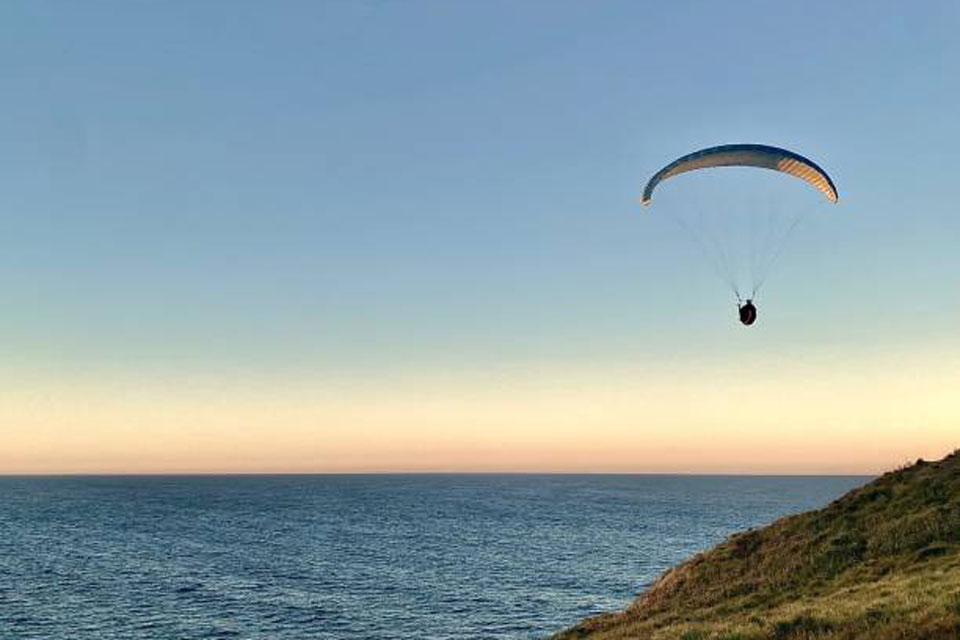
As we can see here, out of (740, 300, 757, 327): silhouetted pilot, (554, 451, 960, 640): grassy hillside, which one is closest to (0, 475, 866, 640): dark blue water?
(554, 451, 960, 640): grassy hillside

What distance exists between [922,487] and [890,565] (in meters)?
11.0

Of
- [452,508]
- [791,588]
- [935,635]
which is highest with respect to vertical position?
[935,635]

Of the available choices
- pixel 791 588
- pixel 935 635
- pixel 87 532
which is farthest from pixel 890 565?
pixel 87 532

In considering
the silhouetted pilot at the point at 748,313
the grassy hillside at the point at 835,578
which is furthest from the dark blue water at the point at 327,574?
the silhouetted pilot at the point at 748,313

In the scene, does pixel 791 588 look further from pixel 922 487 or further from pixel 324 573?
pixel 324 573

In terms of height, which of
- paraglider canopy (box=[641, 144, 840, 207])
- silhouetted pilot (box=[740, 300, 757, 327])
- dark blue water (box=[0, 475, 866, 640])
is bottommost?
dark blue water (box=[0, 475, 866, 640])

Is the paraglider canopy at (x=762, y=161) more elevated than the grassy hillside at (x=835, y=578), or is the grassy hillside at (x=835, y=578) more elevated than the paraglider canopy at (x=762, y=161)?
the paraglider canopy at (x=762, y=161)

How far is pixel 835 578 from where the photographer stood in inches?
1220

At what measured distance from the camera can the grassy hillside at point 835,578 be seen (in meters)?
20.9

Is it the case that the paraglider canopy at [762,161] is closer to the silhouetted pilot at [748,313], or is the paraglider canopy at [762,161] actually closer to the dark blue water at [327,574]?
the silhouetted pilot at [748,313]

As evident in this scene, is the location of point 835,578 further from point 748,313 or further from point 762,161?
point 762,161

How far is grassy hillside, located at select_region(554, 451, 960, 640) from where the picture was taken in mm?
20891

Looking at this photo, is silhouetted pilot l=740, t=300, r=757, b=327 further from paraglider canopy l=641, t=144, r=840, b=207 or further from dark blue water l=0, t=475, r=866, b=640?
dark blue water l=0, t=475, r=866, b=640

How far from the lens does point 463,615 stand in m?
55.0
